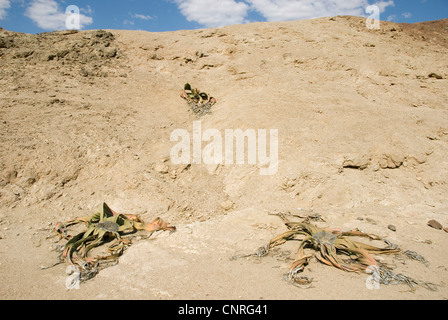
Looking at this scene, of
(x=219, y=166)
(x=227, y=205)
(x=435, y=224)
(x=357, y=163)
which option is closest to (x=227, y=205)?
(x=227, y=205)

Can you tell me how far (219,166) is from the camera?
196 inches

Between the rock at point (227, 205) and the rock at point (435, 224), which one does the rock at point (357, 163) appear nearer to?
the rock at point (435, 224)

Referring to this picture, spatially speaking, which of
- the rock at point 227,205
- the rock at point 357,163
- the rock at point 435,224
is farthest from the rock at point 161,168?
the rock at point 435,224

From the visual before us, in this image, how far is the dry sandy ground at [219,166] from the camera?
254cm

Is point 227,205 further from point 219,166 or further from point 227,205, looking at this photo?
point 219,166

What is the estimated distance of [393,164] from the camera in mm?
4516

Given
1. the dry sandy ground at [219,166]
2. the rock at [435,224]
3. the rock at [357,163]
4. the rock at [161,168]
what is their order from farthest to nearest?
the rock at [161,168], the rock at [357,163], the rock at [435,224], the dry sandy ground at [219,166]

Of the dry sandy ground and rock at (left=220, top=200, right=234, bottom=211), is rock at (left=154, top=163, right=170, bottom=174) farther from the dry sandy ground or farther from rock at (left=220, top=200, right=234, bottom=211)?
rock at (left=220, top=200, right=234, bottom=211)

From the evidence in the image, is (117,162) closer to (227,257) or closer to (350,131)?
(227,257)

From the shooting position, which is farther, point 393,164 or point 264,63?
point 264,63

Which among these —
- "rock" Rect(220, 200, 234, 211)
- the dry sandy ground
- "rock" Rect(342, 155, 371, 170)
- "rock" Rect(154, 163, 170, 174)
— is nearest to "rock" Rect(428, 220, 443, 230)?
the dry sandy ground

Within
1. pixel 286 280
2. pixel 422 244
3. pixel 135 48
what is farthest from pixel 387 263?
pixel 135 48

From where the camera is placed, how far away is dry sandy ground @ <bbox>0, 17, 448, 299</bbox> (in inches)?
99.9

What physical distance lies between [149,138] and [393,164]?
177 inches
